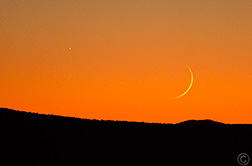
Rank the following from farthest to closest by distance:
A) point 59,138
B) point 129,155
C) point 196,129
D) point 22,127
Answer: point 196,129 → point 22,127 → point 59,138 → point 129,155

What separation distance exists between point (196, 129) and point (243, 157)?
15.9 meters

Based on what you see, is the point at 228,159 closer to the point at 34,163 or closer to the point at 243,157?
the point at 243,157

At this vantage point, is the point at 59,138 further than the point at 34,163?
Yes

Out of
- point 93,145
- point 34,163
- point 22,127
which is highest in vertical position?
point 22,127

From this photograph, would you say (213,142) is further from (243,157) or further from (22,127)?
(22,127)

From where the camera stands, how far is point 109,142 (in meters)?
49.1

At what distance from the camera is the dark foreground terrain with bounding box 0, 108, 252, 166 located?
41.0m

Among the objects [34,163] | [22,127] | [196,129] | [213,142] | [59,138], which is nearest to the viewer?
[34,163]

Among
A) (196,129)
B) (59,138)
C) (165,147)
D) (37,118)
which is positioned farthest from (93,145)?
(196,129)

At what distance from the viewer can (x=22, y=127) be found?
5131cm

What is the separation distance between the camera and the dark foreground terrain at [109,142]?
4100cm

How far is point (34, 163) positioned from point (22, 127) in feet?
47.9

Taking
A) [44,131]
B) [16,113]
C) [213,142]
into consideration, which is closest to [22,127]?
[44,131]

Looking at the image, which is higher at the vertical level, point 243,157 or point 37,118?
point 37,118
